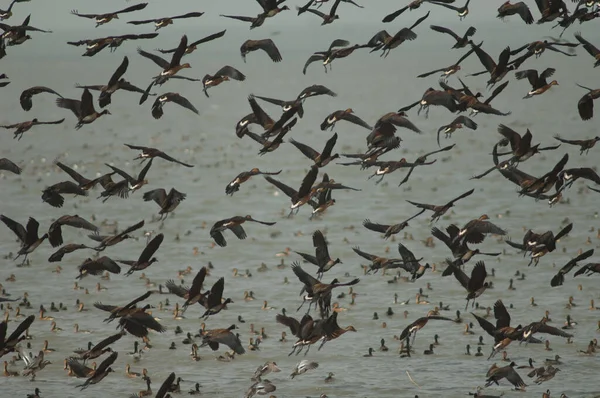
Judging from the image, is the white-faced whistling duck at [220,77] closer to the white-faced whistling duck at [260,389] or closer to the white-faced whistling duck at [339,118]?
the white-faced whistling duck at [339,118]

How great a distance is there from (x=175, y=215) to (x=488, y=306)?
12.2 m

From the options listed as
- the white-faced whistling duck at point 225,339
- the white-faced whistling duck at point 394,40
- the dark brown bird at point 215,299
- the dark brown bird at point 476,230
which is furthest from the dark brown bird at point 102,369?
the white-faced whistling duck at point 394,40

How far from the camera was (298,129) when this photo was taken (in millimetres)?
55875

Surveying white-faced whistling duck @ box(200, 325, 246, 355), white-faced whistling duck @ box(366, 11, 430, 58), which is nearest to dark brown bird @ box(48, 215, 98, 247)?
white-faced whistling duck @ box(200, 325, 246, 355)

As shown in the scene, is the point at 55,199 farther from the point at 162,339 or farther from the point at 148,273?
the point at 148,273

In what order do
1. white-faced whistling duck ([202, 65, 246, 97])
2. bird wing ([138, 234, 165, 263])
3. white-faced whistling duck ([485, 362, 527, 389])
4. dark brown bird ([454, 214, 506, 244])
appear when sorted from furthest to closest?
white-faced whistling duck ([485, 362, 527, 389])
white-faced whistling duck ([202, 65, 246, 97])
dark brown bird ([454, 214, 506, 244])
bird wing ([138, 234, 165, 263])

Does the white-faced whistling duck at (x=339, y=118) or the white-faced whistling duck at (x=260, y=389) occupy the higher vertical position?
the white-faced whistling duck at (x=339, y=118)

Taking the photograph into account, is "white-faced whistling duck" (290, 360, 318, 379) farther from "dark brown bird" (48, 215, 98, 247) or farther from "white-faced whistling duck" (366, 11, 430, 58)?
"white-faced whistling duck" (366, 11, 430, 58)

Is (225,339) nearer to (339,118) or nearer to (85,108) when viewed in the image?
(339,118)

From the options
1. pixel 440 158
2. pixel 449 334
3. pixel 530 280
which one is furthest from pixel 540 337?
pixel 440 158

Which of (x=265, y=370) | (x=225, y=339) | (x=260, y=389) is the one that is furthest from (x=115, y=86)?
(x=265, y=370)

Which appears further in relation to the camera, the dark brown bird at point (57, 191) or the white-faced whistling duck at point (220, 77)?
the dark brown bird at point (57, 191)

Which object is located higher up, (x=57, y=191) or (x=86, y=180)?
(x=86, y=180)

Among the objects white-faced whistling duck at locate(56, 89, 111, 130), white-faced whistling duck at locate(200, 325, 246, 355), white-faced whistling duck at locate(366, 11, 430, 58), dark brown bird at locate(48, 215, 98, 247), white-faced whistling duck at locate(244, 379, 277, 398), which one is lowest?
white-faced whistling duck at locate(244, 379, 277, 398)
